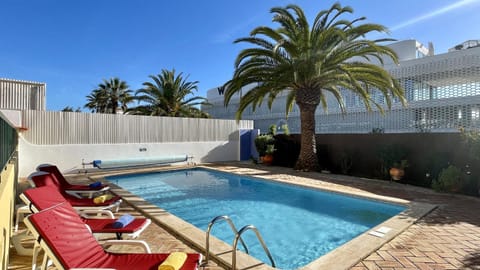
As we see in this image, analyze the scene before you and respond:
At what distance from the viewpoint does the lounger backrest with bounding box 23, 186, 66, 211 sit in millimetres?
3480

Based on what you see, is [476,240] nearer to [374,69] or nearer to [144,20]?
[374,69]

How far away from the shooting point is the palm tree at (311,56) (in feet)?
36.0

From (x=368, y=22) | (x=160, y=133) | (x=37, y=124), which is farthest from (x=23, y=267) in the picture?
(x=368, y=22)

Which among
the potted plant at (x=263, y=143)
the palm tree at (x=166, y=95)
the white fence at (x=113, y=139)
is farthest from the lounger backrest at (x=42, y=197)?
the palm tree at (x=166, y=95)

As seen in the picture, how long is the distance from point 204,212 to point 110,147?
8683mm

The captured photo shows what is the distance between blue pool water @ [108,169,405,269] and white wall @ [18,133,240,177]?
2.26 meters

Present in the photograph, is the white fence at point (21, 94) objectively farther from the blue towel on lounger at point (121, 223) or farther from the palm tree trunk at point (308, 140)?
the palm tree trunk at point (308, 140)

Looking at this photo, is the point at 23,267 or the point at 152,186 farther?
the point at 152,186

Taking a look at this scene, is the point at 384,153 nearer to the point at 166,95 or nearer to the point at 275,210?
the point at 275,210

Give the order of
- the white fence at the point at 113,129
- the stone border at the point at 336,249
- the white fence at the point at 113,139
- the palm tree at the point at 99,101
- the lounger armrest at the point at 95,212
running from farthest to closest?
1. the palm tree at the point at 99,101
2. the white fence at the point at 113,129
3. the white fence at the point at 113,139
4. the lounger armrest at the point at 95,212
5. the stone border at the point at 336,249

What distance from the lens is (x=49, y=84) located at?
14477 mm

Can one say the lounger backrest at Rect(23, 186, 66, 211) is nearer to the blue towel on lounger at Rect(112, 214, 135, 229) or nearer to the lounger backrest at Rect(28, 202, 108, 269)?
the lounger backrest at Rect(28, 202, 108, 269)

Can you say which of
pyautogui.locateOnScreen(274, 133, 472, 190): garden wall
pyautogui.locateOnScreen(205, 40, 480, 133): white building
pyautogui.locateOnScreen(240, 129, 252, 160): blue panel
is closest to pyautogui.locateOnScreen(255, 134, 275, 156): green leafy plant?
pyautogui.locateOnScreen(274, 133, 472, 190): garden wall

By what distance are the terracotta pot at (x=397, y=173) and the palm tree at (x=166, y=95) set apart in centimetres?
1738
